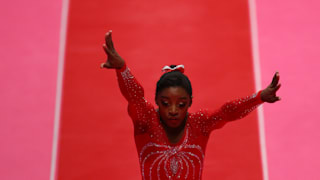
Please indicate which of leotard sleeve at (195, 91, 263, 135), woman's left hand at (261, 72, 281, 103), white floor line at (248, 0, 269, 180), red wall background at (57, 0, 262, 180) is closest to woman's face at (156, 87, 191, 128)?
leotard sleeve at (195, 91, 263, 135)

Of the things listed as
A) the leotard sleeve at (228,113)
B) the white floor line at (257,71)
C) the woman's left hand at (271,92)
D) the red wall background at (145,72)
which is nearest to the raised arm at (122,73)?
the leotard sleeve at (228,113)

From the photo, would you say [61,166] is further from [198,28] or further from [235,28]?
[235,28]

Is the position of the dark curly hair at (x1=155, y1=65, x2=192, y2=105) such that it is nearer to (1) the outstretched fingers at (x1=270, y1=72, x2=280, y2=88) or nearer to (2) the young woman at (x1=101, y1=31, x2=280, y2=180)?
(2) the young woman at (x1=101, y1=31, x2=280, y2=180)

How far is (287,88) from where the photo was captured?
2240 millimetres

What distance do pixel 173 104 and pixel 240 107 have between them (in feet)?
0.75

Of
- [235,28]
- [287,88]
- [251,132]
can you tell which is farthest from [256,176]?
[235,28]

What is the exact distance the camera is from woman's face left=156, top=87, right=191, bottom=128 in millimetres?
1270

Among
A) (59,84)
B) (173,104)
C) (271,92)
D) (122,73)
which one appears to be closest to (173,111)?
(173,104)

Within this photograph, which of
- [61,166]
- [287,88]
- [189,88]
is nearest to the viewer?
[189,88]

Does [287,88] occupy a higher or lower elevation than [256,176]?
higher

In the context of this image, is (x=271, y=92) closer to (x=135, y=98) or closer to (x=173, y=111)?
(x=173, y=111)

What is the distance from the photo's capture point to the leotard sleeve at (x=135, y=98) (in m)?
1.21

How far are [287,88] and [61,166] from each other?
1.30m

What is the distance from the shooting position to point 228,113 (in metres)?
1.35
